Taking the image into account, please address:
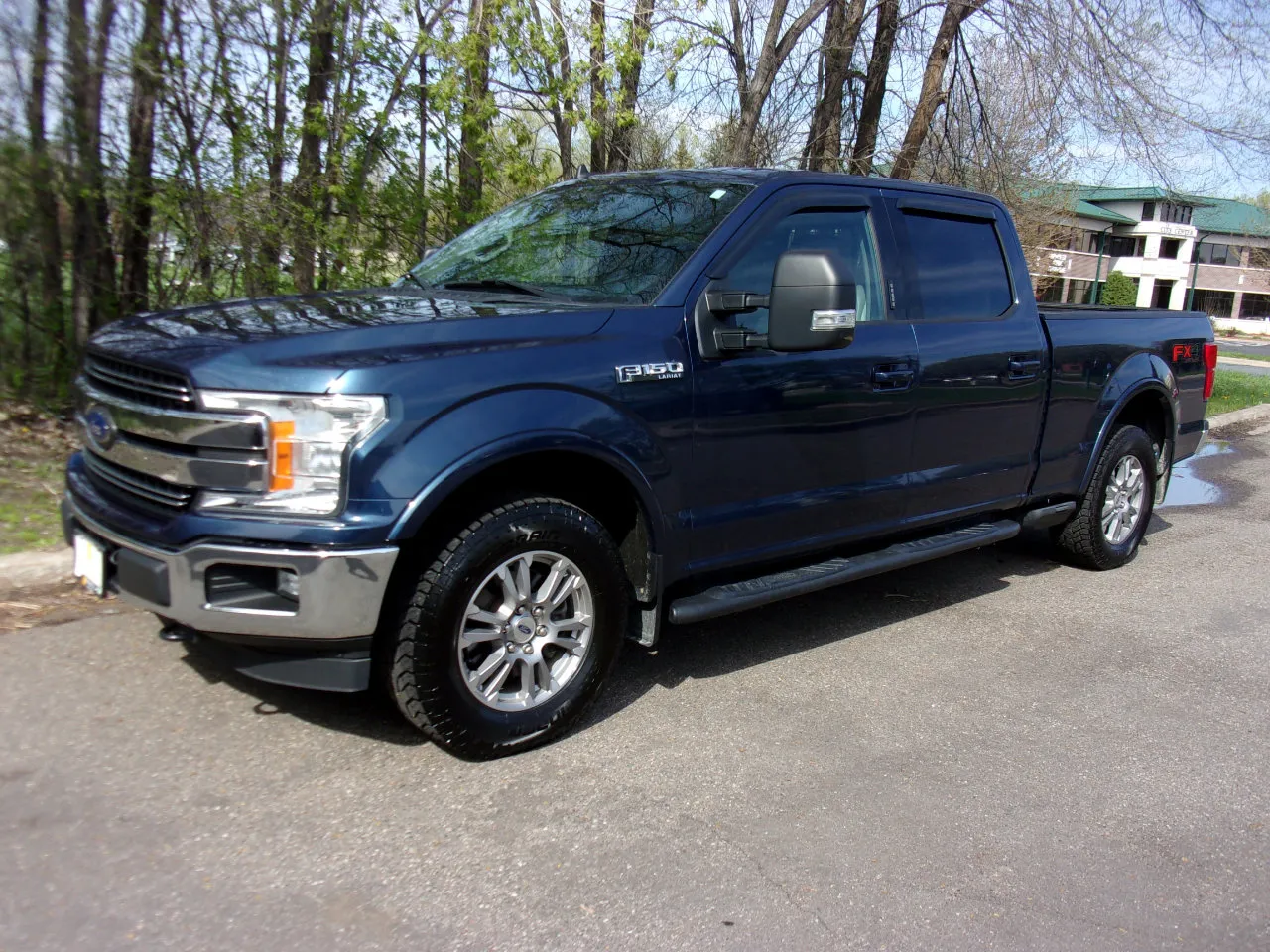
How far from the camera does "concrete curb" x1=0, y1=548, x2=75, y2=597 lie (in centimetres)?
471

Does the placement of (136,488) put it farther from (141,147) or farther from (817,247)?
(141,147)

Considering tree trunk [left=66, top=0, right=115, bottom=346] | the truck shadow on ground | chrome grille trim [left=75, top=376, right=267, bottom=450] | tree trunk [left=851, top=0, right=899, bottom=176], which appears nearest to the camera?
chrome grille trim [left=75, top=376, right=267, bottom=450]

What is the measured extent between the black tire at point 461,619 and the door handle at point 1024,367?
98.4 inches

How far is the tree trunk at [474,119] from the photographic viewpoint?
7.59 m

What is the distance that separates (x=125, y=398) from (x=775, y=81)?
10561 millimetres

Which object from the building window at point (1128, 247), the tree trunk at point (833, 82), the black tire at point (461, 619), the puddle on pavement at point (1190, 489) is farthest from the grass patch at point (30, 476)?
the building window at point (1128, 247)

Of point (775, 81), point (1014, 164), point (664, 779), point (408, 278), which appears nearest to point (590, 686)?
point (664, 779)

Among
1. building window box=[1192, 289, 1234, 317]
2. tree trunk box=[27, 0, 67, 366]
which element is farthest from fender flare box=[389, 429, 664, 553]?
building window box=[1192, 289, 1234, 317]

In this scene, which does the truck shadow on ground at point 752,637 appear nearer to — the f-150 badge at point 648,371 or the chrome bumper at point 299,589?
the chrome bumper at point 299,589

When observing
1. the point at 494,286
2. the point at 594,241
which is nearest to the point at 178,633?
the point at 494,286

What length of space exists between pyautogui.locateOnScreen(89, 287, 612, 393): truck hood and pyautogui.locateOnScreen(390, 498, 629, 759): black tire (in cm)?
58

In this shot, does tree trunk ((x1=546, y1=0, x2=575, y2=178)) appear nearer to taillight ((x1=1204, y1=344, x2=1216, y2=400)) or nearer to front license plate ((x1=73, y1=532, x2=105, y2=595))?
taillight ((x1=1204, y1=344, x2=1216, y2=400))

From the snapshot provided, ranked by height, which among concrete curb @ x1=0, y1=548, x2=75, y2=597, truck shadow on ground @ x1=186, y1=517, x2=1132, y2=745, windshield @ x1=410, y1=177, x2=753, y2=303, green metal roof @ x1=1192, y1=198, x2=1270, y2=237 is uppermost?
green metal roof @ x1=1192, y1=198, x2=1270, y2=237

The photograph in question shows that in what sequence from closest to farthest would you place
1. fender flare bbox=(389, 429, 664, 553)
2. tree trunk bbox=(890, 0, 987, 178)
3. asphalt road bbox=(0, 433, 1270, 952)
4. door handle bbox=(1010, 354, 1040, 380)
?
1. asphalt road bbox=(0, 433, 1270, 952)
2. fender flare bbox=(389, 429, 664, 553)
3. door handle bbox=(1010, 354, 1040, 380)
4. tree trunk bbox=(890, 0, 987, 178)
